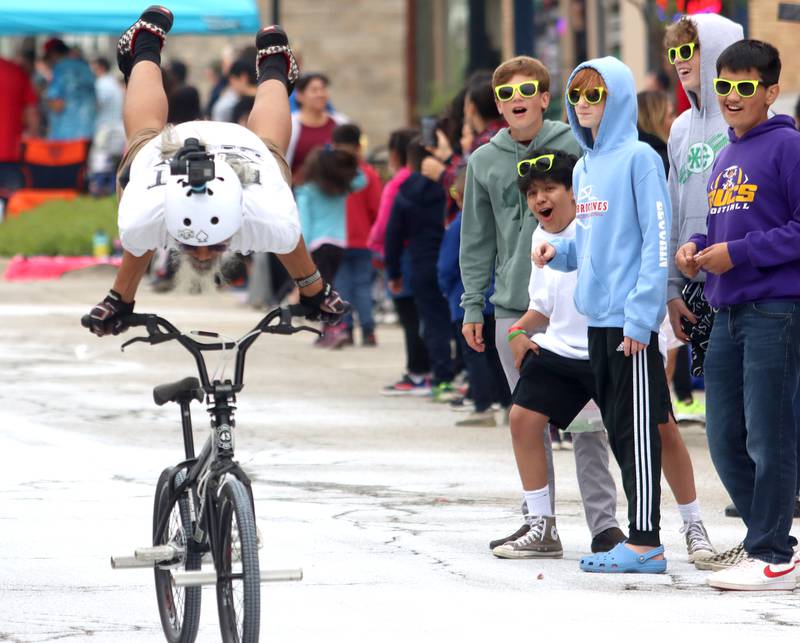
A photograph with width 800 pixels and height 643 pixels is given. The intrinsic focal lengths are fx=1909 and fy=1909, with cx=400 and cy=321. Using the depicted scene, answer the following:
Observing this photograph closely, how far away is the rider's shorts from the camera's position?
20.9 feet

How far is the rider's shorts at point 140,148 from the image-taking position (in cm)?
637

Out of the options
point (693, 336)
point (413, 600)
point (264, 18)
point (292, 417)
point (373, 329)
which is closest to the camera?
point (413, 600)

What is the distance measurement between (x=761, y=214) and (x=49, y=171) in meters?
19.7

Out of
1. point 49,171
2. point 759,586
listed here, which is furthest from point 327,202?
point 49,171

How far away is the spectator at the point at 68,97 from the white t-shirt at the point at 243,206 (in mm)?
19430

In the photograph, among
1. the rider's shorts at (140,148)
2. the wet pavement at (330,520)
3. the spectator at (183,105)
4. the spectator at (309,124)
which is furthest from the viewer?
the spectator at (309,124)

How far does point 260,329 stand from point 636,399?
1986 millimetres

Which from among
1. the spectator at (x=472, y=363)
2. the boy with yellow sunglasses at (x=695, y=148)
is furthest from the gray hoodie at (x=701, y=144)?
the spectator at (x=472, y=363)

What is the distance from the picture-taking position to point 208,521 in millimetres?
5730

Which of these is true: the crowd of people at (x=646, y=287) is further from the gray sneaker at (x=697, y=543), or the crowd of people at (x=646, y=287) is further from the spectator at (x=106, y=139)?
the spectator at (x=106, y=139)

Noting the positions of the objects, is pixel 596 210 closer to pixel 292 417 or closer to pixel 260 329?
pixel 260 329

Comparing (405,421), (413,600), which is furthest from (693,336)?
(405,421)

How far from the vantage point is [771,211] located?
7.00 m

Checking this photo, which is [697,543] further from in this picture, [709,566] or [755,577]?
[755,577]
